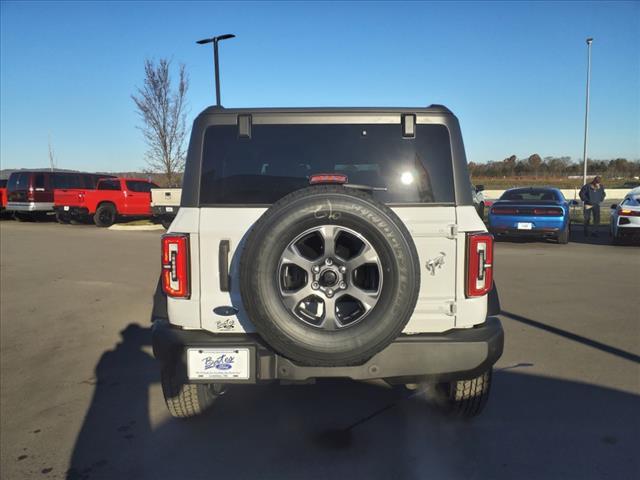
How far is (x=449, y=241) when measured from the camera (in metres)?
2.81

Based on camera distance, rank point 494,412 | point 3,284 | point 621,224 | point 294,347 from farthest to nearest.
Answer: point 621,224 → point 3,284 → point 494,412 → point 294,347

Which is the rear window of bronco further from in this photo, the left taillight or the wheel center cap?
the wheel center cap

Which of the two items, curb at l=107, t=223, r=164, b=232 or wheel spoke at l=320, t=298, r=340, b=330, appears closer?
wheel spoke at l=320, t=298, r=340, b=330

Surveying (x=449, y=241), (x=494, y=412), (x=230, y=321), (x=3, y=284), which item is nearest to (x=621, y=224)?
(x=494, y=412)

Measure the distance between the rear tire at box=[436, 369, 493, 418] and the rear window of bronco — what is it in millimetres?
1190

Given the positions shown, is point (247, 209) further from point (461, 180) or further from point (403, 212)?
point (461, 180)

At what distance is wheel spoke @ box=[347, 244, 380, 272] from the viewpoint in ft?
8.36

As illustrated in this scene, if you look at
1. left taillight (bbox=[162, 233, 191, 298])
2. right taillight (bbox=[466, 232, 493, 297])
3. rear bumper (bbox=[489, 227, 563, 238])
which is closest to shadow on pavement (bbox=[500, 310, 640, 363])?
right taillight (bbox=[466, 232, 493, 297])

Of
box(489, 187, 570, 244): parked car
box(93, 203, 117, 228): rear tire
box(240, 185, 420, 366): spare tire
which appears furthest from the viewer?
box(93, 203, 117, 228): rear tire

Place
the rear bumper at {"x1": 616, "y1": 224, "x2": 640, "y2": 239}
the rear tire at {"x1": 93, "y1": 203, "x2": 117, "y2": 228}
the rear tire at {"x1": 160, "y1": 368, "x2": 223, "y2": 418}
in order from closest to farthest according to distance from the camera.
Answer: the rear tire at {"x1": 160, "y1": 368, "x2": 223, "y2": 418} → the rear bumper at {"x1": 616, "y1": 224, "x2": 640, "y2": 239} → the rear tire at {"x1": 93, "y1": 203, "x2": 117, "y2": 228}

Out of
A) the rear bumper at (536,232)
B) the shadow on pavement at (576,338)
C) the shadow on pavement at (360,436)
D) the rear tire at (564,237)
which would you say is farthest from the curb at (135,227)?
the shadow on pavement at (360,436)

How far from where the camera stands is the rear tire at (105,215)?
1970 centimetres

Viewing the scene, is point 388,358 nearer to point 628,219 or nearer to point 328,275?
point 328,275

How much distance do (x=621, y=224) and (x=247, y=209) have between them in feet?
38.5
